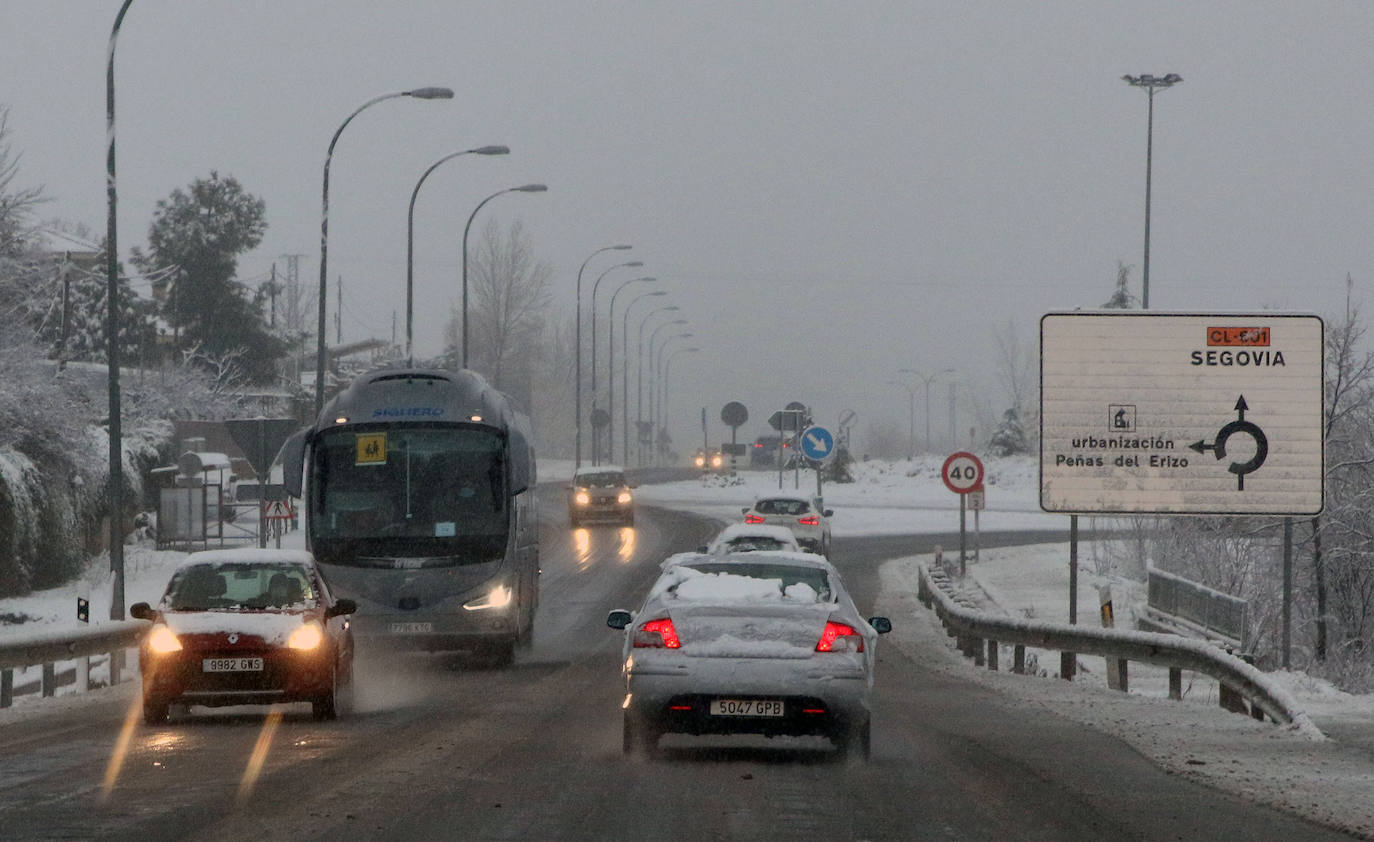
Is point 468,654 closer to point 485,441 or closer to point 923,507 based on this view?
point 485,441

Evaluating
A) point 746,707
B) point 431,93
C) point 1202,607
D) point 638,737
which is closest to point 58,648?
point 638,737

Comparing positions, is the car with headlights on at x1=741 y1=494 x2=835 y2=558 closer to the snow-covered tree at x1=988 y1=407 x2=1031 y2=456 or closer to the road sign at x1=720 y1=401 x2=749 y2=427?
the road sign at x1=720 y1=401 x2=749 y2=427

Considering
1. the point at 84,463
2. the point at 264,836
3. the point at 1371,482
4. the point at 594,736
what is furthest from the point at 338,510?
the point at 1371,482

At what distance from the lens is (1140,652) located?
18.4 metres

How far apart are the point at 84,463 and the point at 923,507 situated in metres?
42.6

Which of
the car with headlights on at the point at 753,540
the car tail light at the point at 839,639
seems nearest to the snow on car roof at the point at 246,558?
the car tail light at the point at 839,639

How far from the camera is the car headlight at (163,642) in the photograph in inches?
606

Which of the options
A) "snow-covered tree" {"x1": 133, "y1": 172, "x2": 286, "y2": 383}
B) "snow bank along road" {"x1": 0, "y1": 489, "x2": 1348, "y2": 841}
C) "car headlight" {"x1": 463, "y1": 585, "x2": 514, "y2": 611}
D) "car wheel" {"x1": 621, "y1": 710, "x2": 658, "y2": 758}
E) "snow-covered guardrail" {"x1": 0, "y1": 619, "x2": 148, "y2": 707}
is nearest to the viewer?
"snow bank along road" {"x1": 0, "y1": 489, "x2": 1348, "y2": 841}

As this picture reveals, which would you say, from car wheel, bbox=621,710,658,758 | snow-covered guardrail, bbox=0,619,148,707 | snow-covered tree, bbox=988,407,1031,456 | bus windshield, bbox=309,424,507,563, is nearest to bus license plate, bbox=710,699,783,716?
car wheel, bbox=621,710,658,758

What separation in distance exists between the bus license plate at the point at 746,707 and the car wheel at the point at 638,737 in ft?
1.64

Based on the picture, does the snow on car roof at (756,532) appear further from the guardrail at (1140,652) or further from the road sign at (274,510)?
the road sign at (274,510)

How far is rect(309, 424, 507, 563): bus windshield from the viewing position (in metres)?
21.8

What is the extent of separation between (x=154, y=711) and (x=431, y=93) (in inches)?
790

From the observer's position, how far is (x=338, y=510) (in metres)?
21.9
